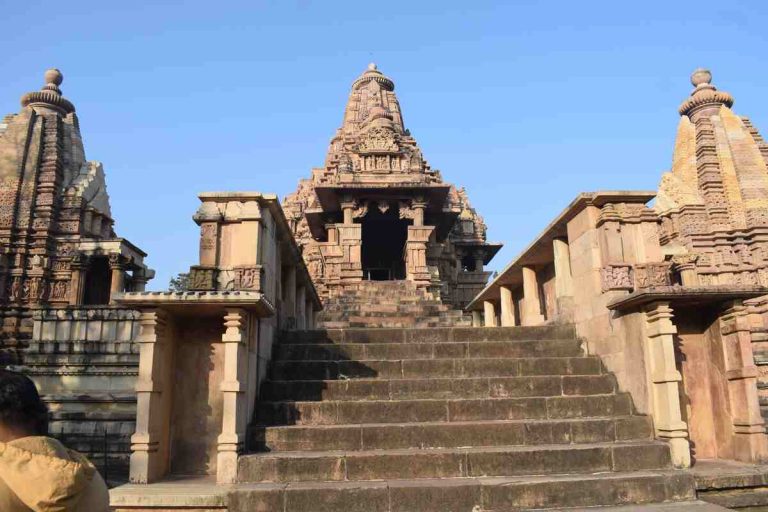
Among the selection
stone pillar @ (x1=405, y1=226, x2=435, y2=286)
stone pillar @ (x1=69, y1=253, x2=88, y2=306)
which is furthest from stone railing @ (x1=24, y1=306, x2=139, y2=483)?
stone pillar @ (x1=405, y1=226, x2=435, y2=286)

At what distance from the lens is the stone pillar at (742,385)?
18.1ft

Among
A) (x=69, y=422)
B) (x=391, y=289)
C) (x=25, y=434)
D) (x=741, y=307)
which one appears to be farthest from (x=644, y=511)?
(x=391, y=289)

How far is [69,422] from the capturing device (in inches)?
368

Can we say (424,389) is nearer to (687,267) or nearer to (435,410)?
(435,410)

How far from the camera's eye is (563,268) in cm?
820

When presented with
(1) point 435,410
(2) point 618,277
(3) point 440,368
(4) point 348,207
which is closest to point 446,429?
(1) point 435,410

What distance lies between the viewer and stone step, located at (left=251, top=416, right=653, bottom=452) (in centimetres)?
560

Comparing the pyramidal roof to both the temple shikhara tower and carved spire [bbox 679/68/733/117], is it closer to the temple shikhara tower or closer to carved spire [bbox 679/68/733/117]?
carved spire [bbox 679/68/733/117]

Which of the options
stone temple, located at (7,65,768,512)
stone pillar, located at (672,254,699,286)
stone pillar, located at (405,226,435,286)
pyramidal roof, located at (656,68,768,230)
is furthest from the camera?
pyramidal roof, located at (656,68,768,230)

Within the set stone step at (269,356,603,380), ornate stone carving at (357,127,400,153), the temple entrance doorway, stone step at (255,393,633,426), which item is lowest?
stone step at (255,393,633,426)

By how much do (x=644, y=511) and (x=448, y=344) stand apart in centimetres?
327

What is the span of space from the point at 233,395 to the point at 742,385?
209 inches

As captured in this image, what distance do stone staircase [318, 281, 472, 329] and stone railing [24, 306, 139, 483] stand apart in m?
4.88

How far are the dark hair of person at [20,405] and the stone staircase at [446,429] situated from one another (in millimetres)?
3096
